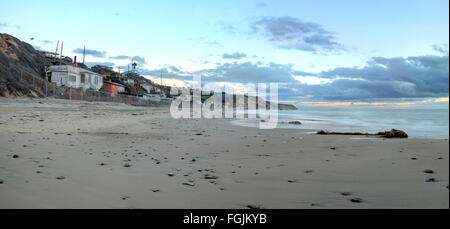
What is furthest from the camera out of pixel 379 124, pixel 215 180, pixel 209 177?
pixel 379 124

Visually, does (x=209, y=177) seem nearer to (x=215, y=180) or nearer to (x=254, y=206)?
(x=215, y=180)

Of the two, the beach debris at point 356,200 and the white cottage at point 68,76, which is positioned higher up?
the white cottage at point 68,76

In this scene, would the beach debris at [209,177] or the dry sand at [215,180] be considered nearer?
the dry sand at [215,180]

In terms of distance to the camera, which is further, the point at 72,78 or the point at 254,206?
the point at 72,78

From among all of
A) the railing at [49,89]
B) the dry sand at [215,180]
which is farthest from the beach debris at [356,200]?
the railing at [49,89]

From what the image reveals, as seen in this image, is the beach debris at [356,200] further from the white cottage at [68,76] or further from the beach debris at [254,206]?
the white cottage at [68,76]

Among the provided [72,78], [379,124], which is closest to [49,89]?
[72,78]

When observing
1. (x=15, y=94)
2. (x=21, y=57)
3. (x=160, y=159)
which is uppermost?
(x=21, y=57)

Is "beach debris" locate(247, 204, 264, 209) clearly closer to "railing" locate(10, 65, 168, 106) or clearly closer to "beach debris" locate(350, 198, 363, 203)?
"beach debris" locate(350, 198, 363, 203)

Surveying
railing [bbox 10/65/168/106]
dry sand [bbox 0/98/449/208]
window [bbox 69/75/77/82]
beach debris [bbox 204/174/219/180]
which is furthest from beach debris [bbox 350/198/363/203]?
window [bbox 69/75/77/82]
